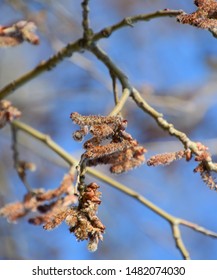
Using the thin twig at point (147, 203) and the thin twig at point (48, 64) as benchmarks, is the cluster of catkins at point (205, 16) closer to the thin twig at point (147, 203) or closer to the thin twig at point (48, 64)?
the thin twig at point (48, 64)

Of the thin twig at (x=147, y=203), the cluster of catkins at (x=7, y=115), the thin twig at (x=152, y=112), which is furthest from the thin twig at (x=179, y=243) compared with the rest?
the cluster of catkins at (x=7, y=115)

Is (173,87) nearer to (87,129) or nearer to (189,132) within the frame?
(189,132)

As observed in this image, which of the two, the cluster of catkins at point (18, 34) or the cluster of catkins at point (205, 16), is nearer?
the cluster of catkins at point (205, 16)

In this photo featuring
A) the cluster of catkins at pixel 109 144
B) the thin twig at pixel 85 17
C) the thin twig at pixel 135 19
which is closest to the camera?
the cluster of catkins at pixel 109 144
